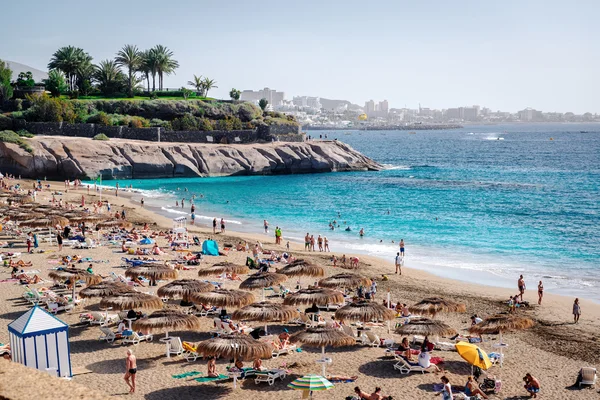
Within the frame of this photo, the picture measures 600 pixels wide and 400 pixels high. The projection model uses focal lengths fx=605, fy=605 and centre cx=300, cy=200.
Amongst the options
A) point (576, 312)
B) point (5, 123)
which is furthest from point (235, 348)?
point (5, 123)

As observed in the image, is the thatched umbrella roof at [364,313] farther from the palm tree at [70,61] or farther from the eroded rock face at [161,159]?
the palm tree at [70,61]

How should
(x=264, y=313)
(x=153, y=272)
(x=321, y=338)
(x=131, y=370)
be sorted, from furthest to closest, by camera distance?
(x=153, y=272), (x=264, y=313), (x=321, y=338), (x=131, y=370)

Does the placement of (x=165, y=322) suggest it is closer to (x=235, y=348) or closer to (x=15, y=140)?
(x=235, y=348)

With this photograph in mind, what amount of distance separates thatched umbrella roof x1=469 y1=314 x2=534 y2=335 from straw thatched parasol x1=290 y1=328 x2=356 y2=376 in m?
4.41

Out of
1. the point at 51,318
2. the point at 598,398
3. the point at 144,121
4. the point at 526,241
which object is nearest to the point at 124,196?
the point at 144,121

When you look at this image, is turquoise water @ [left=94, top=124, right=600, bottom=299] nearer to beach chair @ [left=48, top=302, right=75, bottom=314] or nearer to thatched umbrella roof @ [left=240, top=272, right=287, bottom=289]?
thatched umbrella roof @ [left=240, top=272, right=287, bottom=289]

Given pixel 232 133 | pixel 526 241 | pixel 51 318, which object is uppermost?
pixel 232 133

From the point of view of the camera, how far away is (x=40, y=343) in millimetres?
14617

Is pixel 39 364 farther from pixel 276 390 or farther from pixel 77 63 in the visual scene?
pixel 77 63

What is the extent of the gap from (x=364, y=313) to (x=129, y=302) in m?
7.23

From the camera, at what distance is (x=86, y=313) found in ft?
67.3

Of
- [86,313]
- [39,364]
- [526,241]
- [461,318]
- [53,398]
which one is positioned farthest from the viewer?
[526,241]

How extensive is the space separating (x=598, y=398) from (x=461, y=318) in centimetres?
743

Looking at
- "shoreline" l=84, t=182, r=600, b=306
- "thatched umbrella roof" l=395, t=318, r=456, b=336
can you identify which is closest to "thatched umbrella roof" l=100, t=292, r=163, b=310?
"thatched umbrella roof" l=395, t=318, r=456, b=336
